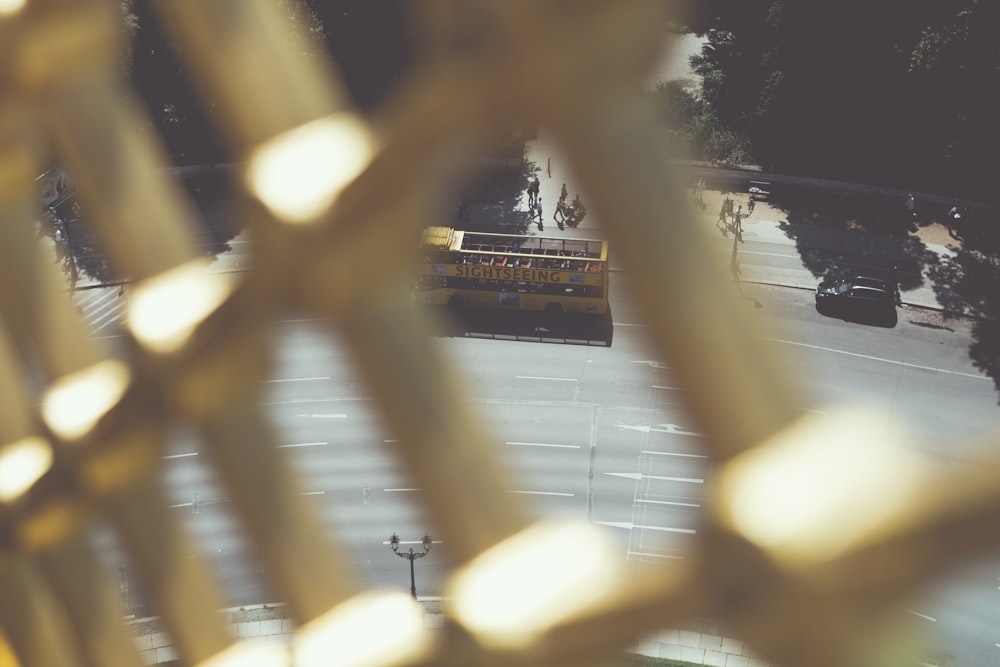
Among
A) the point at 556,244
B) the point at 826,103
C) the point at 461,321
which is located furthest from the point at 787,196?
the point at 461,321

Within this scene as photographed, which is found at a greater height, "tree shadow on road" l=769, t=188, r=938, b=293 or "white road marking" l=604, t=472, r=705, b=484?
"tree shadow on road" l=769, t=188, r=938, b=293

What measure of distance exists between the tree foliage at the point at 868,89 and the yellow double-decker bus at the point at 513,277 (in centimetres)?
882

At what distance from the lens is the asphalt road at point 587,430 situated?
21.0 m

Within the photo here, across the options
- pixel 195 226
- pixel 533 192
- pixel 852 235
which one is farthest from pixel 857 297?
pixel 195 226

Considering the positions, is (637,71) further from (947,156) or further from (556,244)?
(947,156)

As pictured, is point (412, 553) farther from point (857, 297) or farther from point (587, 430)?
point (857, 297)

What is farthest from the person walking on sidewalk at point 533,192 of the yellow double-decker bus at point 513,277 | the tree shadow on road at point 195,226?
the tree shadow on road at point 195,226

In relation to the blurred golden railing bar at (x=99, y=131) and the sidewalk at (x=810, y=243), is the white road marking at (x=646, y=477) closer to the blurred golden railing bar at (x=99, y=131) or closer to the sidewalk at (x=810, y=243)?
the sidewalk at (x=810, y=243)

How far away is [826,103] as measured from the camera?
30.6 meters

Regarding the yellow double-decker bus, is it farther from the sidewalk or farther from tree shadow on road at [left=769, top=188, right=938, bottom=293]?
tree shadow on road at [left=769, top=188, right=938, bottom=293]


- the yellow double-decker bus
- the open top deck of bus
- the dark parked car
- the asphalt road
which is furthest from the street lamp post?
the dark parked car

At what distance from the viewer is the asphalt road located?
21.0 metres

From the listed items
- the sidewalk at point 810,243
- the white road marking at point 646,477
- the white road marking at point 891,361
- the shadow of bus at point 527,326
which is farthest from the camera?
the sidewalk at point 810,243

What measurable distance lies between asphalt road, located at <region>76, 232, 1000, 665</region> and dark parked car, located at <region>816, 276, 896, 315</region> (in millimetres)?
426
